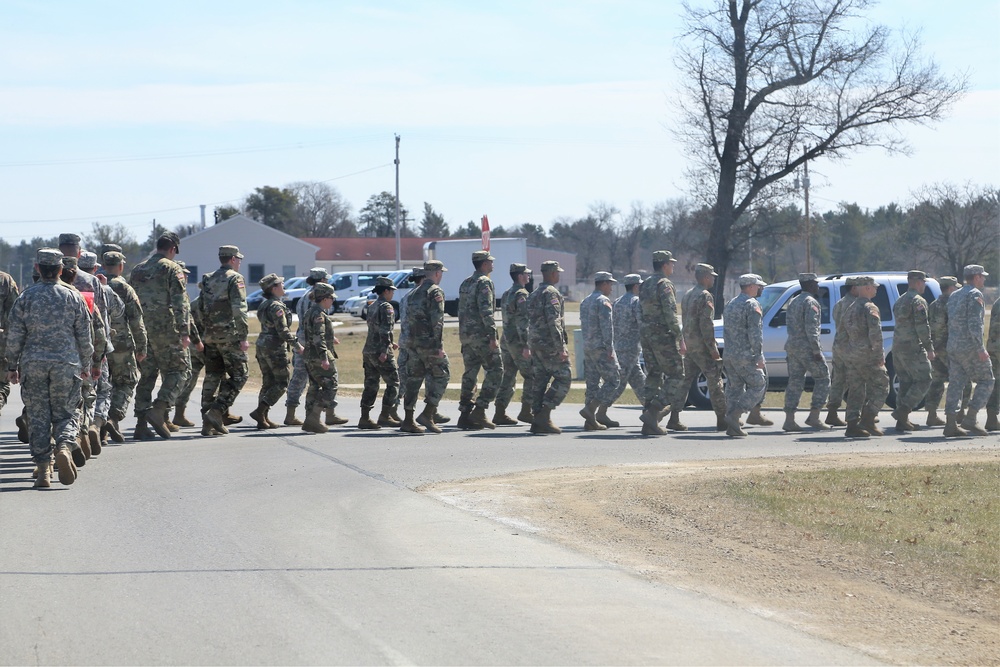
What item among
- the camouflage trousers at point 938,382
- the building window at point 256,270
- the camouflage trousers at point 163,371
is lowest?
the camouflage trousers at point 938,382

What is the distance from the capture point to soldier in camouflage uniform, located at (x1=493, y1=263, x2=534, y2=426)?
50.7 feet

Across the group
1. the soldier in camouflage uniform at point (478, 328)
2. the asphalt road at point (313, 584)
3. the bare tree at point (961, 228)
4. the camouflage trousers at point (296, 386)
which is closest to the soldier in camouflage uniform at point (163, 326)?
the camouflage trousers at point (296, 386)

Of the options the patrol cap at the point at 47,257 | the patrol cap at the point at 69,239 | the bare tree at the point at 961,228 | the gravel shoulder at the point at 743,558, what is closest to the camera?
the gravel shoulder at the point at 743,558

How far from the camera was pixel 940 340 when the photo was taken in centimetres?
1641

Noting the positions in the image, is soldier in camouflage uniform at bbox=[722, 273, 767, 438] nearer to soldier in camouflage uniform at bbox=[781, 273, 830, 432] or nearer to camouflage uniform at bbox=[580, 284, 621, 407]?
soldier in camouflage uniform at bbox=[781, 273, 830, 432]

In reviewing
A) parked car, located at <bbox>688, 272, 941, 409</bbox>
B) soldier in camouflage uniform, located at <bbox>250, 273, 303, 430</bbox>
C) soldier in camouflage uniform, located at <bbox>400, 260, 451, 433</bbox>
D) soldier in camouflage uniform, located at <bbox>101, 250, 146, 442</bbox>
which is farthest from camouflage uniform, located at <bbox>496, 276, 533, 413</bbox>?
soldier in camouflage uniform, located at <bbox>101, 250, 146, 442</bbox>

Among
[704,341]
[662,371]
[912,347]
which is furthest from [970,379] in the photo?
[662,371]

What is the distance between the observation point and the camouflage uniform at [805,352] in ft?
52.9

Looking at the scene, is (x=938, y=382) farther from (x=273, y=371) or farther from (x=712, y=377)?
(x=273, y=371)

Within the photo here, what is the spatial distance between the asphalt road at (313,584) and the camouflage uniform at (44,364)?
0.48 metres

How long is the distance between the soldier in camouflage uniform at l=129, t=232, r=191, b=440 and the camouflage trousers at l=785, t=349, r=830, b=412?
294 inches

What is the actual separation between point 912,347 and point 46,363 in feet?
35.0

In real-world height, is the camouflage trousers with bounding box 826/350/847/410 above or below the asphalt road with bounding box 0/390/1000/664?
above

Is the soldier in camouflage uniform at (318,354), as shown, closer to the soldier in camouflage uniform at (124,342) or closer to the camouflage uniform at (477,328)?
the camouflage uniform at (477,328)
